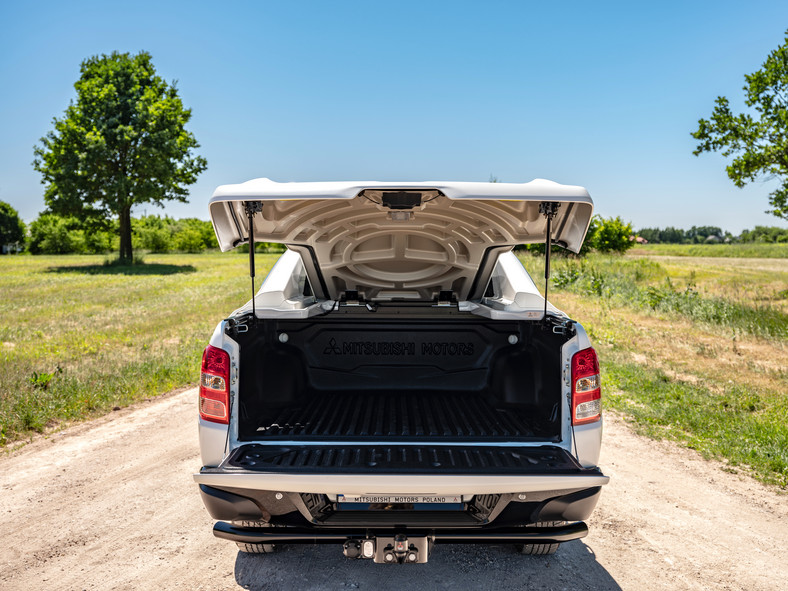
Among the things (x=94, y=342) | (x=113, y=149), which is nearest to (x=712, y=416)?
(x=94, y=342)

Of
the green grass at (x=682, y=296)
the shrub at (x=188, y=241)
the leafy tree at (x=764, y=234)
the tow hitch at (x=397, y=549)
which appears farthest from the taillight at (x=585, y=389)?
the leafy tree at (x=764, y=234)

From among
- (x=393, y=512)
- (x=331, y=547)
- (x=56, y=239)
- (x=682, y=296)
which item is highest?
(x=56, y=239)

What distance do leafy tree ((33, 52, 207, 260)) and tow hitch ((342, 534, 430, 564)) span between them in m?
38.7

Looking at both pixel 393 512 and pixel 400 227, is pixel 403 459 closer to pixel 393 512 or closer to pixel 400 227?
pixel 393 512

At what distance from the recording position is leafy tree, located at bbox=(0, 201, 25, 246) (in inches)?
3563

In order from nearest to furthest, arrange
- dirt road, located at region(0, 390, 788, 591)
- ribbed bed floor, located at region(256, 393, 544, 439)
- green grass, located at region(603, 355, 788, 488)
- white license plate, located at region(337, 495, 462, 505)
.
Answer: white license plate, located at region(337, 495, 462, 505) < dirt road, located at region(0, 390, 788, 591) < ribbed bed floor, located at region(256, 393, 544, 439) < green grass, located at region(603, 355, 788, 488)

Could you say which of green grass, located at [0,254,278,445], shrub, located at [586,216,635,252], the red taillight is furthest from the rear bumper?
shrub, located at [586,216,635,252]

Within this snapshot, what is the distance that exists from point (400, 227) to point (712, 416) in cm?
477

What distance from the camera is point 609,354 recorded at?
10.6 m

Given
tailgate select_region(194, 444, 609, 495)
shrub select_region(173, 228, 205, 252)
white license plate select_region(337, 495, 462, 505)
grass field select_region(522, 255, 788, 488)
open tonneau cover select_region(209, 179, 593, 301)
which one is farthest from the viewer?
shrub select_region(173, 228, 205, 252)

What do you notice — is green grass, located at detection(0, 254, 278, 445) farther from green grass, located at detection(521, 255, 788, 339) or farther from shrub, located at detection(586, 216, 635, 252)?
shrub, located at detection(586, 216, 635, 252)

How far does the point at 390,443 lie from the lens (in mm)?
3211

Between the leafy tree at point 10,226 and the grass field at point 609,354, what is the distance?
80.7 meters

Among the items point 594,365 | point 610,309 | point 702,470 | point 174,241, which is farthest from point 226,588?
point 174,241
